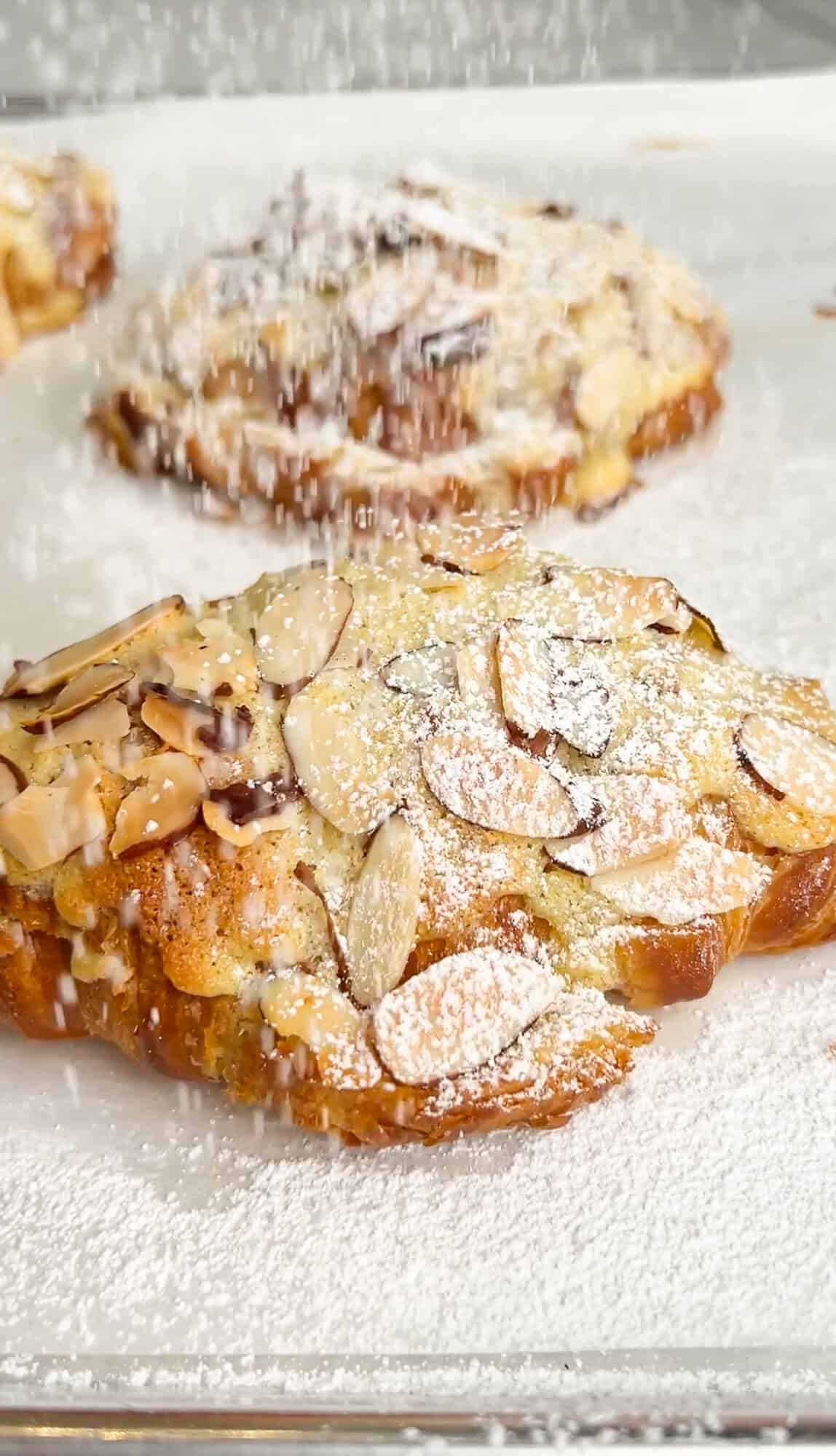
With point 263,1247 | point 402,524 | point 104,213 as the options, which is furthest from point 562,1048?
point 104,213

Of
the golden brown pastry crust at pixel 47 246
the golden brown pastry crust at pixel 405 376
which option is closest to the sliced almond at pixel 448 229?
the golden brown pastry crust at pixel 405 376

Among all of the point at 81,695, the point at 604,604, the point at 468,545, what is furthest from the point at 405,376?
the point at 81,695

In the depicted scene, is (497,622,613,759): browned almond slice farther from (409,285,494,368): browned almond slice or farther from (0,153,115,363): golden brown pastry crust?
(0,153,115,363): golden brown pastry crust

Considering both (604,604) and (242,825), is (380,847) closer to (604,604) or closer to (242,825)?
(242,825)

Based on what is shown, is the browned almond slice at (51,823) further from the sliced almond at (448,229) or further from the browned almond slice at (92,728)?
the sliced almond at (448,229)

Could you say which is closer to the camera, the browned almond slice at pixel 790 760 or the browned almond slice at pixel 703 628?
the browned almond slice at pixel 790 760

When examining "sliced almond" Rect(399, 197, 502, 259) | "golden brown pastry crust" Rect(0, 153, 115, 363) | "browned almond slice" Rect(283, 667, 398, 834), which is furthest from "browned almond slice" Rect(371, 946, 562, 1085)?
"golden brown pastry crust" Rect(0, 153, 115, 363)

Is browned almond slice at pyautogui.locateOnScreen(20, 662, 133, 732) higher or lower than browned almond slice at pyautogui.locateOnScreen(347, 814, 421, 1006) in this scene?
higher
